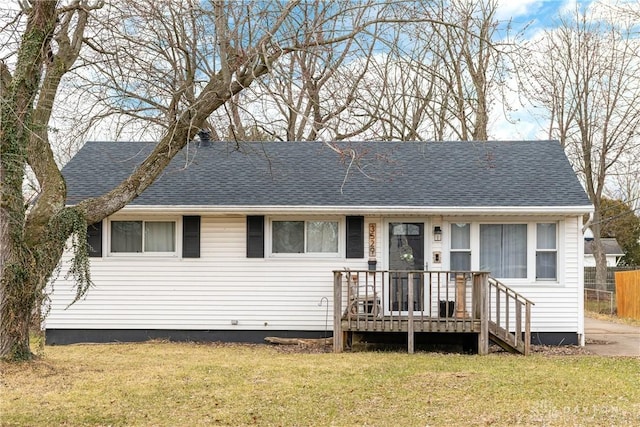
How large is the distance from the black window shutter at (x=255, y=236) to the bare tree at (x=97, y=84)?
9.42ft

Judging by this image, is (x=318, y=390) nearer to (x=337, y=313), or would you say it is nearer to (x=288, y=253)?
(x=337, y=313)

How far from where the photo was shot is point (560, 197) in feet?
39.9

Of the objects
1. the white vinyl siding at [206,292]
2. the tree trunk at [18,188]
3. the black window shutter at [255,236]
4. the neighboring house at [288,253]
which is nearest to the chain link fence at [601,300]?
the neighboring house at [288,253]

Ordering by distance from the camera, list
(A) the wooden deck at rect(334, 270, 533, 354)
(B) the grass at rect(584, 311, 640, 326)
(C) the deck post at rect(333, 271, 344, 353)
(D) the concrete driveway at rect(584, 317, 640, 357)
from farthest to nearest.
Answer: (B) the grass at rect(584, 311, 640, 326), (D) the concrete driveway at rect(584, 317, 640, 357), (C) the deck post at rect(333, 271, 344, 353), (A) the wooden deck at rect(334, 270, 533, 354)

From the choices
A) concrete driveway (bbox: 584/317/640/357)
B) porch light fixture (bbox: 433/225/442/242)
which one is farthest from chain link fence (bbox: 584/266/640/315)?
porch light fixture (bbox: 433/225/442/242)

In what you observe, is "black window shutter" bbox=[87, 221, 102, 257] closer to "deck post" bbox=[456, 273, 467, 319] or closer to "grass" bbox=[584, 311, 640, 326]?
"deck post" bbox=[456, 273, 467, 319]

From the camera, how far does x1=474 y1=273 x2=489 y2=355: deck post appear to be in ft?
35.2

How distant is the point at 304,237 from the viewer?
12586 mm

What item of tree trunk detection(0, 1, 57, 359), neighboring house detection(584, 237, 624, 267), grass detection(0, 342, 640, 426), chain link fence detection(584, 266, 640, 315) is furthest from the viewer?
neighboring house detection(584, 237, 624, 267)

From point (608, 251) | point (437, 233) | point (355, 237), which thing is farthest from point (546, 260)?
point (608, 251)

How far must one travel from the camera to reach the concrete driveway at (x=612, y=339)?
38.7 ft

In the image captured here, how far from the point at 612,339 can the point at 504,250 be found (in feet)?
11.1

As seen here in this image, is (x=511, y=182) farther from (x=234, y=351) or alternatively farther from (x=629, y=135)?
(x=629, y=135)

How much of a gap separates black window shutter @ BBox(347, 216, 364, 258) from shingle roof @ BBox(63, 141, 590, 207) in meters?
0.36
